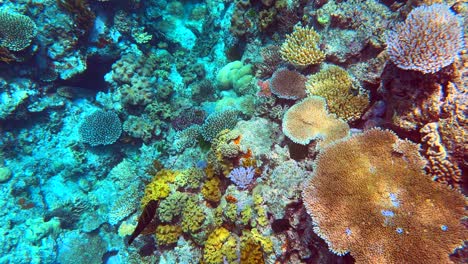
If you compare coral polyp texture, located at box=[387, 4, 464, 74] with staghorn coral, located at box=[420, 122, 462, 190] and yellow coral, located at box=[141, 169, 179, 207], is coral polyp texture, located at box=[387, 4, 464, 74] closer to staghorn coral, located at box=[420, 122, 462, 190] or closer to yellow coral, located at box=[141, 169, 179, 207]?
staghorn coral, located at box=[420, 122, 462, 190]

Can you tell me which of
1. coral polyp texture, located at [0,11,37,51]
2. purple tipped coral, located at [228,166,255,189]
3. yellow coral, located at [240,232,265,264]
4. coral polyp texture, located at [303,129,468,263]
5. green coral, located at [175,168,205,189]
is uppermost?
coral polyp texture, located at [0,11,37,51]

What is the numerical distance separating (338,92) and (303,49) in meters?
1.25

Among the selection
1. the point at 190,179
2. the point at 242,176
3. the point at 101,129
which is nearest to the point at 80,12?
the point at 101,129

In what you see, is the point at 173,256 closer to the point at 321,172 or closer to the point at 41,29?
the point at 321,172

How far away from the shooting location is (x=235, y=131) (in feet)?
16.6

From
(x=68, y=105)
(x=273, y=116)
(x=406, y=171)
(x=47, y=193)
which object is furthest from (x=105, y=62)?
(x=406, y=171)

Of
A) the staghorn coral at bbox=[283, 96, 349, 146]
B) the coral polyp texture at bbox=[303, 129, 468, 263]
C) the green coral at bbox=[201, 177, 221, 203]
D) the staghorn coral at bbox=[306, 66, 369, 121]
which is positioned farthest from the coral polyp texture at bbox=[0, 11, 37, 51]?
the coral polyp texture at bbox=[303, 129, 468, 263]

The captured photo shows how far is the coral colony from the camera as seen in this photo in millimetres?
2916

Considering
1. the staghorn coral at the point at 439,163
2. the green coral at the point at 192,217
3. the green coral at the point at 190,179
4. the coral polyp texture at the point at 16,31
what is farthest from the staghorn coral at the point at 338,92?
the coral polyp texture at the point at 16,31

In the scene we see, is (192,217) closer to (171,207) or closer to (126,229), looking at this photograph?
(171,207)

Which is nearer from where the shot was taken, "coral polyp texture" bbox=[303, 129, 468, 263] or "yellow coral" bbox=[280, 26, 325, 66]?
"coral polyp texture" bbox=[303, 129, 468, 263]

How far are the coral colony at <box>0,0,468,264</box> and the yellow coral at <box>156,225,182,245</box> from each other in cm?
2

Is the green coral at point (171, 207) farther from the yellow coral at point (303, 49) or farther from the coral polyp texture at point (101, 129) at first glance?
the coral polyp texture at point (101, 129)

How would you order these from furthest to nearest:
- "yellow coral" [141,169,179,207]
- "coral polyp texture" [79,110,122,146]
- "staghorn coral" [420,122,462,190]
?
"coral polyp texture" [79,110,122,146] < "yellow coral" [141,169,179,207] < "staghorn coral" [420,122,462,190]
